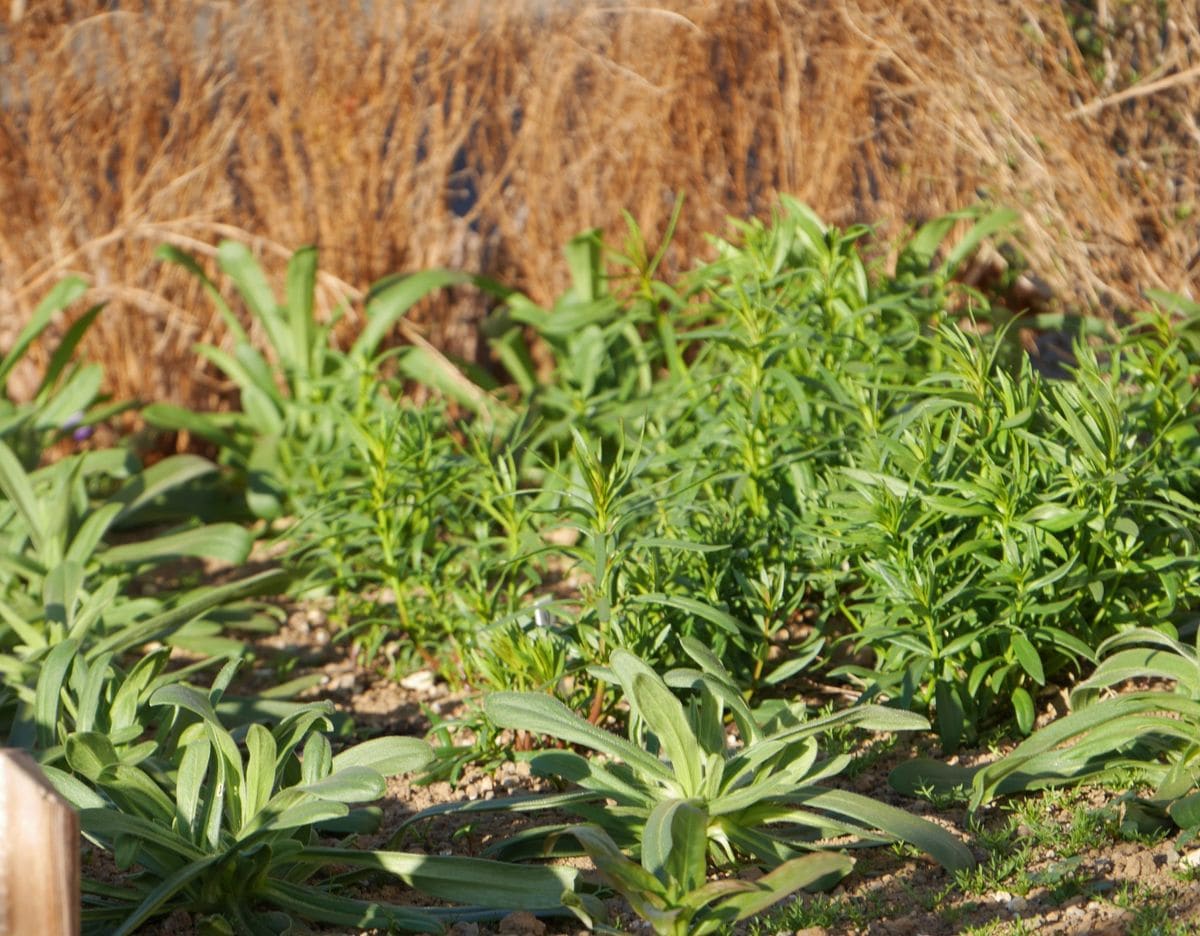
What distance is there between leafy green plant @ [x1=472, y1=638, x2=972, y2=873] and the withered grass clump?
2.68 meters

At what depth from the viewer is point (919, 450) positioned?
2.87m

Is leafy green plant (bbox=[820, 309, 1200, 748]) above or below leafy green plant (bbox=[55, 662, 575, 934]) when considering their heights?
above

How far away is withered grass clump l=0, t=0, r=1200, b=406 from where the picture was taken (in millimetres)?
4887

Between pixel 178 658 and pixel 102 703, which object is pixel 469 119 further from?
pixel 102 703

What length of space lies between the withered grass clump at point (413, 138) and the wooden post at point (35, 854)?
3.73 metres

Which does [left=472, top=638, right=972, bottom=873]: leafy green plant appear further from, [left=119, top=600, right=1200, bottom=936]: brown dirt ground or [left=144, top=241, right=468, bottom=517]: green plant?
[left=144, top=241, right=468, bottom=517]: green plant

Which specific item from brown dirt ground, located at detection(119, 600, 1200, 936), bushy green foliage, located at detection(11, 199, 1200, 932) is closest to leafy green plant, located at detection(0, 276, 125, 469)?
bushy green foliage, located at detection(11, 199, 1200, 932)

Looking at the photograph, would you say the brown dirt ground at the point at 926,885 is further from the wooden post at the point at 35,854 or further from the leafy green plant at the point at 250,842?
the wooden post at the point at 35,854

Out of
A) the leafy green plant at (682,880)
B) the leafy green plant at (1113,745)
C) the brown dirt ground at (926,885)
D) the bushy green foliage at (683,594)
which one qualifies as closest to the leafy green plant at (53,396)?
the bushy green foliage at (683,594)

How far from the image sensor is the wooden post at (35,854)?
1589 mm

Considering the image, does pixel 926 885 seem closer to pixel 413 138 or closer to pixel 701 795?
pixel 701 795

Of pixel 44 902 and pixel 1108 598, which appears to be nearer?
pixel 44 902

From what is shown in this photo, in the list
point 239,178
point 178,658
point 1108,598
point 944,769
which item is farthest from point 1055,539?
point 239,178

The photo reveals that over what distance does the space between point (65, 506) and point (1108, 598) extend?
2.68 m
